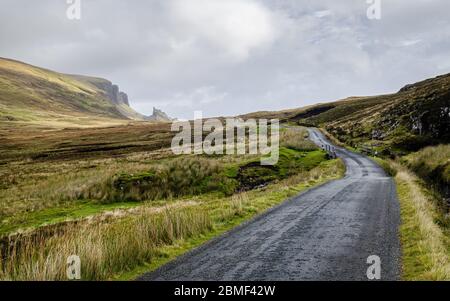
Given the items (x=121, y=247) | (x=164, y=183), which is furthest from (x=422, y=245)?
(x=164, y=183)

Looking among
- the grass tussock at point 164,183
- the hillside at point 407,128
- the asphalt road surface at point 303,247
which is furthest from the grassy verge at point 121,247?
the hillside at point 407,128

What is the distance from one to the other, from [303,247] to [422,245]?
3.53 m

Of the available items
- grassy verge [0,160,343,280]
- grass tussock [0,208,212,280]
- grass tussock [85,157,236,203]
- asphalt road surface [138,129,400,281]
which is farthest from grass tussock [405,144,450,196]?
grass tussock [0,208,212,280]

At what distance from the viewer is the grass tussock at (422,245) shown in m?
9.07

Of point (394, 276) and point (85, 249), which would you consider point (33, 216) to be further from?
point (394, 276)

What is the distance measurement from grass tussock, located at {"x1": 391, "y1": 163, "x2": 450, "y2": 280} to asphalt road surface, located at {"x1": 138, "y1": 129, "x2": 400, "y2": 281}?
0.34 m

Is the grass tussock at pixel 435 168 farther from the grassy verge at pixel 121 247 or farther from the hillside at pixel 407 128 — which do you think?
the grassy verge at pixel 121 247

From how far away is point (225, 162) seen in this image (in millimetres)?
42594

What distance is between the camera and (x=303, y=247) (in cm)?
1163

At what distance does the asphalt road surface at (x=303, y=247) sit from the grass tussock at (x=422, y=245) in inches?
13.5

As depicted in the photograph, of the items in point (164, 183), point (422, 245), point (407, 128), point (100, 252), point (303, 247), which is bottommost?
point (164, 183)

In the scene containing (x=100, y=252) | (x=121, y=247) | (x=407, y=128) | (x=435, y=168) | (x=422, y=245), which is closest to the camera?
(x=100, y=252)

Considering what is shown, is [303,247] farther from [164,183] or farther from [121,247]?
[164,183]
